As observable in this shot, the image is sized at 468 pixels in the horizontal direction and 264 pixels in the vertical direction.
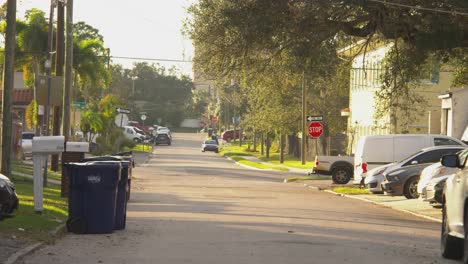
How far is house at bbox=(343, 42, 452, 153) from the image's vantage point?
48.7 metres

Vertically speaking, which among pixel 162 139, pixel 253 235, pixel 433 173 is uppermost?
pixel 162 139

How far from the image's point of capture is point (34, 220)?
17.3m

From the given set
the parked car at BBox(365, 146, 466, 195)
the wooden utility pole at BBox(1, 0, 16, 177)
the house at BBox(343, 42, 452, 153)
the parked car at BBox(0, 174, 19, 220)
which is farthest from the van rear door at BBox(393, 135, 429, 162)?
the parked car at BBox(0, 174, 19, 220)

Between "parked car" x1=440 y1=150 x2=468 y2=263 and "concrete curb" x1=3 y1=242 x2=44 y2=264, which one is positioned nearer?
"concrete curb" x1=3 y1=242 x2=44 y2=264

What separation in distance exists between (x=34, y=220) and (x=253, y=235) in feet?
12.7

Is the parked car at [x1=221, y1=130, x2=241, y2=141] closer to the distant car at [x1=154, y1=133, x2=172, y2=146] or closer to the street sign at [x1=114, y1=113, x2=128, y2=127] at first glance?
the distant car at [x1=154, y1=133, x2=172, y2=146]

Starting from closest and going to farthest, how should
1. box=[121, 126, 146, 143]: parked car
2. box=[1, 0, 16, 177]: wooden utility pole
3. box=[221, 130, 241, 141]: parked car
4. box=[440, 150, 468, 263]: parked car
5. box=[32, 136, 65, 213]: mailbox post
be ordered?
box=[440, 150, 468, 263]: parked car < box=[32, 136, 65, 213]: mailbox post < box=[1, 0, 16, 177]: wooden utility pole < box=[121, 126, 146, 143]: parked car < box=[221, 130, 241, 141]: parked car

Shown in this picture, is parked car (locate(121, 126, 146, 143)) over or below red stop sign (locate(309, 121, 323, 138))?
below

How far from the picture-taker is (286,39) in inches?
1024

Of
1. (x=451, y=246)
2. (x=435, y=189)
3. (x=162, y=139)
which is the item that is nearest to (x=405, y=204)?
(x=435, y=189)

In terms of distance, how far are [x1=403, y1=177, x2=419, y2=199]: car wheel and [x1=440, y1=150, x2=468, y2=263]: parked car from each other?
15.0 meters

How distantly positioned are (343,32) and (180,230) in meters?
10.3

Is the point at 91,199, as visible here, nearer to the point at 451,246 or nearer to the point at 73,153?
the point at 73,153

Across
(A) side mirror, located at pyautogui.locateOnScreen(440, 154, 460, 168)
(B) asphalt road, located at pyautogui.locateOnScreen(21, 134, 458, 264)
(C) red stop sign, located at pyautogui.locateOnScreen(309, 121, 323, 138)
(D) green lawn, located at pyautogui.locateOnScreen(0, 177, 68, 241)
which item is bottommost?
(B) asphalt road, located at pyautogui.locateOnScreen(21, 134, 458, 264)
